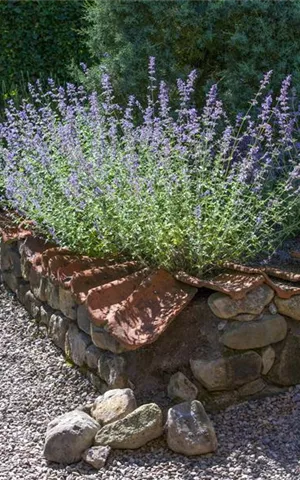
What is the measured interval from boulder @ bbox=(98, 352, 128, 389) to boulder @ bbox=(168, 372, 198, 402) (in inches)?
8.9

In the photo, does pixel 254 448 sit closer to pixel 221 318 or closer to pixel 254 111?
pixel 221 318

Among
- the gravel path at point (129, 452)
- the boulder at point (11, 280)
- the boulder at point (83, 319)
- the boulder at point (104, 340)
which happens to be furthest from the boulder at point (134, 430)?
the boulder at point (11, 280)

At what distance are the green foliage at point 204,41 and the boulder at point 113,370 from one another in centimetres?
203

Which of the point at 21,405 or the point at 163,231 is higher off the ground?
the point at 163,231

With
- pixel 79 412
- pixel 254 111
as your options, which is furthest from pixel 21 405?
pixel 254 111

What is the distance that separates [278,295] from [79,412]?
3.43 ft

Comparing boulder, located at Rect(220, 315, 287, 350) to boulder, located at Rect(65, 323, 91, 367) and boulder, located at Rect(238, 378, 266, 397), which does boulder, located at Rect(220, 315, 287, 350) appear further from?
boulder, located at Rect(65, 323, 91, 367)

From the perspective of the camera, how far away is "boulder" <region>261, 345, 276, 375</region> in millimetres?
3934

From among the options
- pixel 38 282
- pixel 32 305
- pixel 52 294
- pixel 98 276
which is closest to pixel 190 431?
pixel 98 276

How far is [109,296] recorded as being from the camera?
407cm

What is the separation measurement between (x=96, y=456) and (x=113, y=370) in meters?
0.53

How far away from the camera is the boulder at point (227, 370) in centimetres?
385

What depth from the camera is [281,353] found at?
156 inches

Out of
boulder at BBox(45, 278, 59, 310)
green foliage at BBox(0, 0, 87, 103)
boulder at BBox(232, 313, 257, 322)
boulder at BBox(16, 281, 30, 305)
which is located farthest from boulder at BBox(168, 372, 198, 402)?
green foliage at BBox(0, 0, 87, 103)
